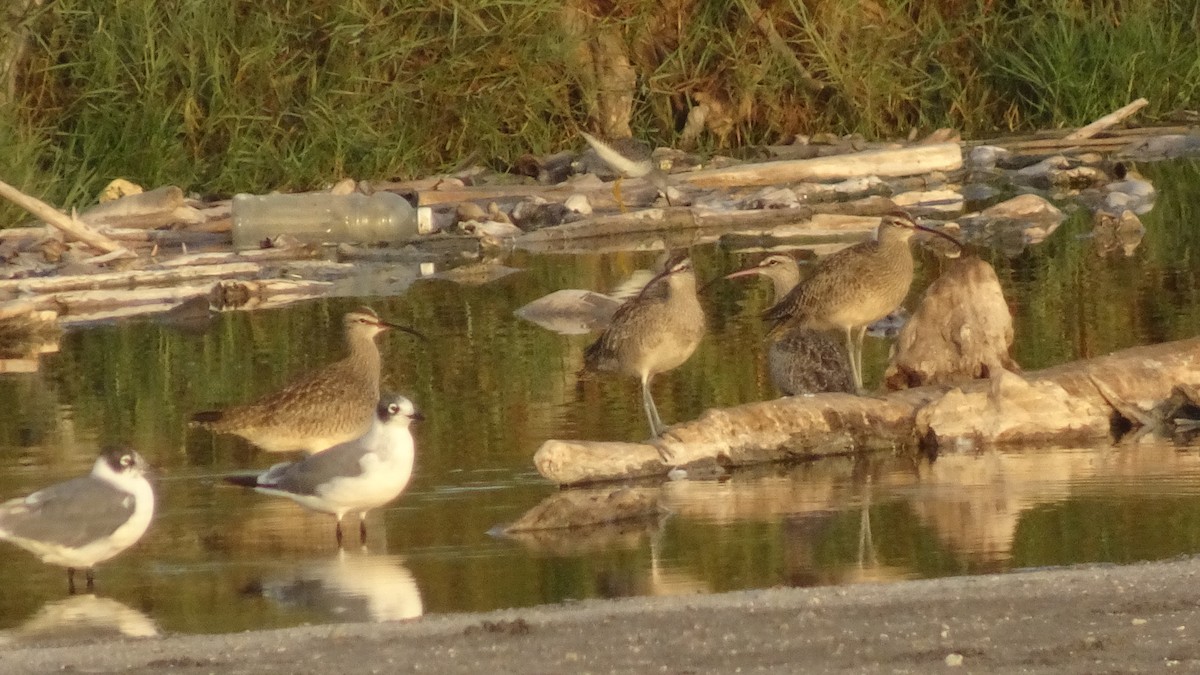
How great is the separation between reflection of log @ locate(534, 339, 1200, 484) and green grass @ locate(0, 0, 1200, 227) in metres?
9.01

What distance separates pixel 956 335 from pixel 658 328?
1156 millimetres

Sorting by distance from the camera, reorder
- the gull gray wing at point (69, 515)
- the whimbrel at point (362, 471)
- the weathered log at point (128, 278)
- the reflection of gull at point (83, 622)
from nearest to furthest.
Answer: the reflection of gull at point (83, 622)
the gull gray wing at point (69, 515)
the whimbrel at point (362, 471)
the weathered log at point (128, 278)

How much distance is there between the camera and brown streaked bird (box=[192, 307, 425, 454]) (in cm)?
904

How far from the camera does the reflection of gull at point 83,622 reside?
6328 mm

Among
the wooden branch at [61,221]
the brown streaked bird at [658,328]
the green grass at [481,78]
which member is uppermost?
the green grass at [481,78]

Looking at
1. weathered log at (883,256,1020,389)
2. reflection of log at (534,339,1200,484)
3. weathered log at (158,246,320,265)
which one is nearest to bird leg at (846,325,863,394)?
weathered log at (883,256,1020,389)

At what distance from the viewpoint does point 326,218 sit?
56.4 ft

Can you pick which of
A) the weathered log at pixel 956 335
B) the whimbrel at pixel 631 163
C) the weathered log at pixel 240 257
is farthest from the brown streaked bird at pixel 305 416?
the whimbrel at pixel 631 163

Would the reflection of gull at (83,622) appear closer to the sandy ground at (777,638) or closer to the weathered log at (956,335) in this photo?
the sandy ground at (777,638)

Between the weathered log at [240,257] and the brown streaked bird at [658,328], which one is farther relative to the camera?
the weathered log at [240,257]

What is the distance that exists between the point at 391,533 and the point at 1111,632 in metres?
2.83

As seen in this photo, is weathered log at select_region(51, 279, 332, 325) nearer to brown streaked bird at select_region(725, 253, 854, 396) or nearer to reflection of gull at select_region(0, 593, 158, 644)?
brown streaked bird at select_region(725, 253, 854, 396)

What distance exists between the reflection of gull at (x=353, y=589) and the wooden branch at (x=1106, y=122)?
621 inches

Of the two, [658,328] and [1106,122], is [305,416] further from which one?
[1106,122]
